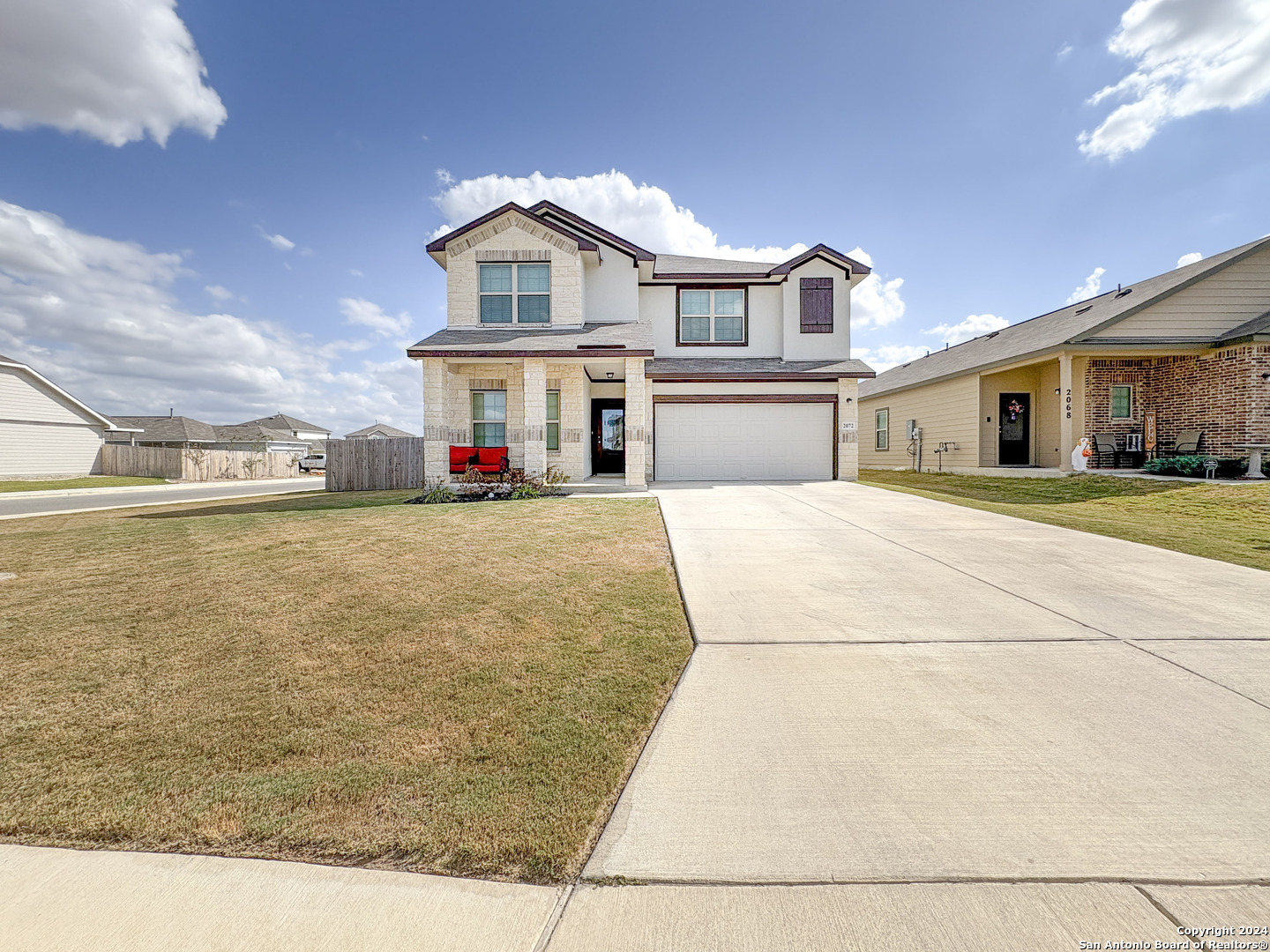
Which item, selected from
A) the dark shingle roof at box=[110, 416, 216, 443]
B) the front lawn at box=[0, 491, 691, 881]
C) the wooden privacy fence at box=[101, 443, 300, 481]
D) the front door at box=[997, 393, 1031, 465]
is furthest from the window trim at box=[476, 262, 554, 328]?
the dark shingle roof at box=[110, 416, 216, 443]

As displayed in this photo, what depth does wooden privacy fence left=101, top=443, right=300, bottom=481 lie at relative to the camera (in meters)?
27.1

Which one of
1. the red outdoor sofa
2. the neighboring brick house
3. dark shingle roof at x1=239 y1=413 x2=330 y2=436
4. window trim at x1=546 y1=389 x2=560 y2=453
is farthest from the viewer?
dark shingle roof at x1=239 y1=413 x2=330 y2=436

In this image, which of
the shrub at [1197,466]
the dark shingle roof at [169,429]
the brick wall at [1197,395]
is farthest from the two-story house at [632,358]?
the dark shingle roof at [169,429]

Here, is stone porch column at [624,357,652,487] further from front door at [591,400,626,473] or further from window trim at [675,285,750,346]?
window trim at [675,285,750,346]

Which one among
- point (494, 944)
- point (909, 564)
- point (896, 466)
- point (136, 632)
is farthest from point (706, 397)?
point (494, 944)

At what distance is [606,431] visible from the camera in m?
17.3

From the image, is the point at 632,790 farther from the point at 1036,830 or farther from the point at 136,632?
the point at 136,632

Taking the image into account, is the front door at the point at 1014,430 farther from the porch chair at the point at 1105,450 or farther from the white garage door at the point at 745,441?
the white garage door at the point at 745,441

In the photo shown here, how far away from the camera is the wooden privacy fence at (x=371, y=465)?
1805cm

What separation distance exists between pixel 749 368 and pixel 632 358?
4734 mm

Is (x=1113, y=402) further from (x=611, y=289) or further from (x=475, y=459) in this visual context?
(x=475, y=459)

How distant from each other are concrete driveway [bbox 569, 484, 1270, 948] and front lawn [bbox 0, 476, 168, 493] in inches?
1143

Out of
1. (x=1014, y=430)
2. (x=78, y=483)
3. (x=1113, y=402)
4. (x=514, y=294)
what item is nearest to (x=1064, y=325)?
(x=1113, y=402)

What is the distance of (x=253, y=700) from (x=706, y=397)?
45.2ft
